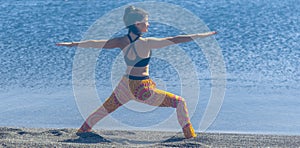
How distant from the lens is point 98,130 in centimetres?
783

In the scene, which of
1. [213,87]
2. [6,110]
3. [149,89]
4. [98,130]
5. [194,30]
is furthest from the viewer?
[194,30]

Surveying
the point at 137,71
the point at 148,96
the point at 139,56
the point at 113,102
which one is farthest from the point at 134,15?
the point at 113,102

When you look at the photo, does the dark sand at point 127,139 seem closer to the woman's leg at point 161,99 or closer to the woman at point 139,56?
the woman's leg at point 161,99

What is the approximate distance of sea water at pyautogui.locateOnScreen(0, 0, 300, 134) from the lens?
8883 mm

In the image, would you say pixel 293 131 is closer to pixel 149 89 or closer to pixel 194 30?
pixel 149 89

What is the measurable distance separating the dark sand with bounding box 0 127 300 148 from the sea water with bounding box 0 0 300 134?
844mm

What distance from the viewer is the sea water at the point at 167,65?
8.88 meters

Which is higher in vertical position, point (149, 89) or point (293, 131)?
point (149, 89)

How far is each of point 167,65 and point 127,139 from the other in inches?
174

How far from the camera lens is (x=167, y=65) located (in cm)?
1169

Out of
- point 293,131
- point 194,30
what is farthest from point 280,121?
point 194,30

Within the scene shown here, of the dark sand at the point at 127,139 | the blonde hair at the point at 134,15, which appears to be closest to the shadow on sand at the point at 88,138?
the dark sand at the point at 127,139

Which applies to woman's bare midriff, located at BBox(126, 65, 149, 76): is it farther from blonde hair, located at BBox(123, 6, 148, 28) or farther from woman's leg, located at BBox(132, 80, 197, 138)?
blonde hair, located at BBox(123, 6, 148, 28)

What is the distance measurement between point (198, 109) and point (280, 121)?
1.18 meters
